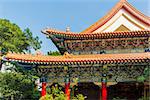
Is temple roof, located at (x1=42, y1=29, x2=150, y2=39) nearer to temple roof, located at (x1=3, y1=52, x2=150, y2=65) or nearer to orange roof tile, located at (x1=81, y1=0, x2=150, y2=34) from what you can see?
orange roof tile, located at (x1=81, y1=0, x2=150, y2=34)

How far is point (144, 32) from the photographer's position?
51.3 feet

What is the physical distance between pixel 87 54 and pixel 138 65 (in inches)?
122

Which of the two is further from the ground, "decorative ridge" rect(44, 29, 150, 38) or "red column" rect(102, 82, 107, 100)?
"decorative ridge" rect(44, 29, 150, 38)

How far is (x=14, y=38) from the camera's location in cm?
2797

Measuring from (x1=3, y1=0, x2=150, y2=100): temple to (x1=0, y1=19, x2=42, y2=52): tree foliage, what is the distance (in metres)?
11.1

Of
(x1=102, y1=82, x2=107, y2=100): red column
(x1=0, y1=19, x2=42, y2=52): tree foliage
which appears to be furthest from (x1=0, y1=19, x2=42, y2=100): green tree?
(x1=102, y1=82, x2=107, y2=100): red column

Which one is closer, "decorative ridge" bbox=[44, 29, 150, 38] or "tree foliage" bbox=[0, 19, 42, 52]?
"decorative ridge" bbox=[44, 29, 150, 38]

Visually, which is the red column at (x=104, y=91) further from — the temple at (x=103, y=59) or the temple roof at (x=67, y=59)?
the temple roof at (x=67, y=59)

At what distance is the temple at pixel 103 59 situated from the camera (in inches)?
568

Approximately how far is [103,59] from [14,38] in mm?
15280

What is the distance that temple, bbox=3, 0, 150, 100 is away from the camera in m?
14.4

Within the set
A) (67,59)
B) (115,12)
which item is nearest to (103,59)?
(67,59)

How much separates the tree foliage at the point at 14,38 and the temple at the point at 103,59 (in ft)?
36.3

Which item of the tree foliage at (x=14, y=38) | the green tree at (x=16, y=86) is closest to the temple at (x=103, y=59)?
the green tree at (x=16, y=86)
